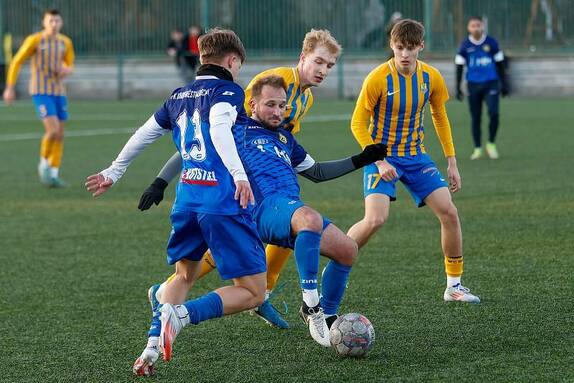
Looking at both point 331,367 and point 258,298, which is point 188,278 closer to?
point 258,298

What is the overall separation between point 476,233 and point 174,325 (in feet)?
17.4

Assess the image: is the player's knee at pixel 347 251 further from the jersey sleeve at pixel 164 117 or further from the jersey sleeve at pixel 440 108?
the jersey sleeve at pixel 440 108

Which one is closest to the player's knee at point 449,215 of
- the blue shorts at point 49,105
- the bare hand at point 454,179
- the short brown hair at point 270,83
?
the bare hand at point 454,179

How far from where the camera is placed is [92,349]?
632 cm

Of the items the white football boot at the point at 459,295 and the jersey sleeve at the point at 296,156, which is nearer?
the jersey sleeve at the point at 296,156

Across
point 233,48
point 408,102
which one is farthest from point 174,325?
point 408,102

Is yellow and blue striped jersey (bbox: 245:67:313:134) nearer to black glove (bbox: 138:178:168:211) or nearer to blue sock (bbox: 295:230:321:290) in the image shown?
blue sock (bbox: 295:230:321:290)

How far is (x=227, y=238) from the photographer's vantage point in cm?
562

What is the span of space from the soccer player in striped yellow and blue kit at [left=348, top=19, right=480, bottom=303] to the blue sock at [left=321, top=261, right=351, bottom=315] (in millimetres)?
1085

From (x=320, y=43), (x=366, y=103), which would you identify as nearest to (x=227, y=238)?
(x=320, y=43)

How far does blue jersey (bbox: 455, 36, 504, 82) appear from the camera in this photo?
1709 centimetres

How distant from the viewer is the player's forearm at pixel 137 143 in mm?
5875

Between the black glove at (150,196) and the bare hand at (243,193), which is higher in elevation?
the bare hand at (243,193)

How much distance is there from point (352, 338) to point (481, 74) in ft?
38.6
